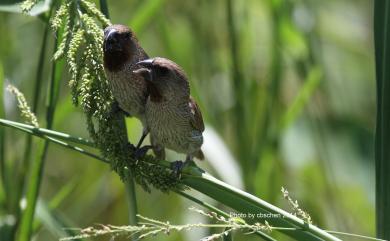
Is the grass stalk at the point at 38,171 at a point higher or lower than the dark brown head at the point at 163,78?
lower

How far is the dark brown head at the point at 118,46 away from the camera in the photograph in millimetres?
2285

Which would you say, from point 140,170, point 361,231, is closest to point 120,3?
point 361,231

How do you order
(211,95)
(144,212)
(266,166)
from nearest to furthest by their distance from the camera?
(266,166) < (211,95) < (144,212)

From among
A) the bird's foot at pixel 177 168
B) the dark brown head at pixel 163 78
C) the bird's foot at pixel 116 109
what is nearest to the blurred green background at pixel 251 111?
the dark brown head at pixel 163 78

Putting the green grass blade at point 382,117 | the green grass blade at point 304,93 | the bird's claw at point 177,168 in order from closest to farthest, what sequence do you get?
the green grass blade at point 382,117 → the bird's claw at point 177,168 → the green grass blade at point 304,93

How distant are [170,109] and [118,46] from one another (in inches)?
11.8

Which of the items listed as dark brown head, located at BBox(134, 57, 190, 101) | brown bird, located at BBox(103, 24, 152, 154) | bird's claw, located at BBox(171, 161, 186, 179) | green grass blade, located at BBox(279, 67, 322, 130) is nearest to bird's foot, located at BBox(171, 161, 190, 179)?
bird's claw, located at BBox(171, 161, 186, 179)

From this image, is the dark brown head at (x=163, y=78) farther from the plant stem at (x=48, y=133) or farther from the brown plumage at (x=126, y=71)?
the plant stem at (x=48, y=133)

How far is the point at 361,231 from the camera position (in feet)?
13.9

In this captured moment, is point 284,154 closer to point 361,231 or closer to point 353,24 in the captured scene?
point 361,231

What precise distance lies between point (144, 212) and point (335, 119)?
113 centimetres

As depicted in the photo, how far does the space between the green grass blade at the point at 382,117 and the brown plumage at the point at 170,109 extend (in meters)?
0.69

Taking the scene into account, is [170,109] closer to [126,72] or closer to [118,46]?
[126,72]

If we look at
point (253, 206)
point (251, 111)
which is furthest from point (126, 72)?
point (251, 111)
